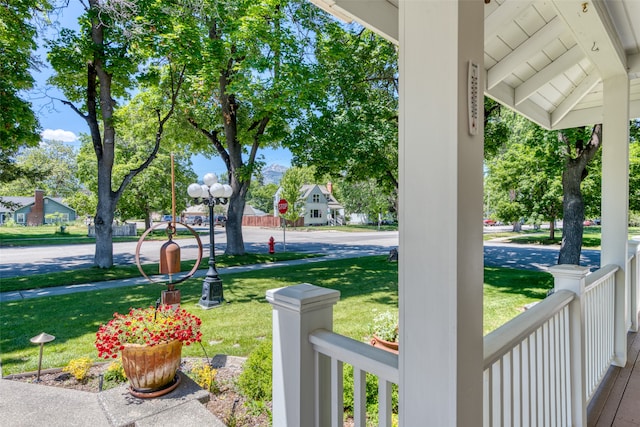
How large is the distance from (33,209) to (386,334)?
38.5 feet

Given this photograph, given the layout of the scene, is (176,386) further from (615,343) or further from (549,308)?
(615,343)

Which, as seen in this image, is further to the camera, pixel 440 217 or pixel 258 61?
pixel 258 61

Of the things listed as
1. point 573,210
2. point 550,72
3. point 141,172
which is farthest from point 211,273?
point 141,172

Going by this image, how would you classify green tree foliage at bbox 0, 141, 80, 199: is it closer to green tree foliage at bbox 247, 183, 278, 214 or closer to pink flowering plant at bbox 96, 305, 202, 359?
pink flowering plant at bbox 96, 305, 202, 359

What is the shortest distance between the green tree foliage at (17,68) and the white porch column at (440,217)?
8053 millimetres

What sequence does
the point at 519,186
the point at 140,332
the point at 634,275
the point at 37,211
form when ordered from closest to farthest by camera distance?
the point at 140,332, the point at 634,275, the point at 37,211, the point at 519,186

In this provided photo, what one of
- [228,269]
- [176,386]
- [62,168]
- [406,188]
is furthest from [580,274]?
[62,168]

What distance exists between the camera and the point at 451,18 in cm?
73

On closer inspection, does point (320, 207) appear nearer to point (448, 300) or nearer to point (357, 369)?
point (357, 369)

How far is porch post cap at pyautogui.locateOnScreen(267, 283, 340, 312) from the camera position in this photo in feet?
3.54

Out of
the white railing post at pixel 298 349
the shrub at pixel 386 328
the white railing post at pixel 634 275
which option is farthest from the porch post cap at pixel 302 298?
the white railing post at pixel 634 275

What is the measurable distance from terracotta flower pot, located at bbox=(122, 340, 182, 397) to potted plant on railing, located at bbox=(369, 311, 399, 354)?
160cm

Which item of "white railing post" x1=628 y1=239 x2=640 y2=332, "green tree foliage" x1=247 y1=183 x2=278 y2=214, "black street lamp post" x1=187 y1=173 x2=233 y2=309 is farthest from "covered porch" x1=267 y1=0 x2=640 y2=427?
"green tree foliage" x1=247 y1=183 x2=278 y2=214

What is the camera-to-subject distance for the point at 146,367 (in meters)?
2.31
